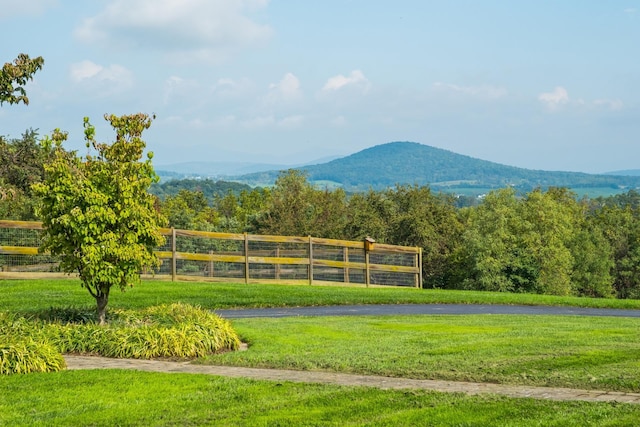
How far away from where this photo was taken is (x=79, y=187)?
1238cm

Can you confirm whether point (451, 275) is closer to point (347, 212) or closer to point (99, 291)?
point (347, 212)

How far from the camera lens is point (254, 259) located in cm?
2484

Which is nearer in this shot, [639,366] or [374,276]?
[639,366]

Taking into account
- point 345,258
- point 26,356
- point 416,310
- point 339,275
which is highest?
point 26,356

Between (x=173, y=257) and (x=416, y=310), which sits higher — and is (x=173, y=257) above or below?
above

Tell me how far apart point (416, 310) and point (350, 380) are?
10017 millimetres

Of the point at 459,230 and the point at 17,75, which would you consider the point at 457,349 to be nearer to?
the point at 17,75

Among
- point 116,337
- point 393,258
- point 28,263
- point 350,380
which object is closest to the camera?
point 350,380

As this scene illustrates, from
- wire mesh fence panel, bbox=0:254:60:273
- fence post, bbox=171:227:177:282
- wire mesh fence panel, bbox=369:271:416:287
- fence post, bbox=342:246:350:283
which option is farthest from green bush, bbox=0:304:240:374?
wire mesh fence panel, bbox=369:271:416:287

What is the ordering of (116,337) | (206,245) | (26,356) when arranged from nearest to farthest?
(26,356)
(116,337)
(206,245)

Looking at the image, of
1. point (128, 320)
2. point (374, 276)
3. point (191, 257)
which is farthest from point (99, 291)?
point (374, 276)

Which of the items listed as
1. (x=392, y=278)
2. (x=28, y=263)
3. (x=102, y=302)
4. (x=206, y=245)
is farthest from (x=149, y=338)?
(x=392, y=278)

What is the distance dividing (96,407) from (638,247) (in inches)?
2437

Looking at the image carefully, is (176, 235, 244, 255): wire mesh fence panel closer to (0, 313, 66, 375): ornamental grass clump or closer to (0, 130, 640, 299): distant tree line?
(0, 130, 640, 299): distant tree line
